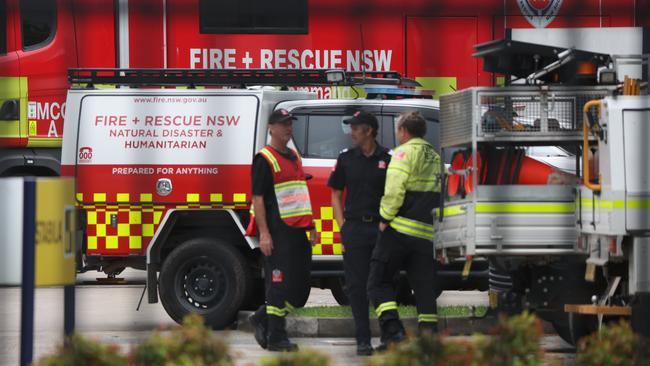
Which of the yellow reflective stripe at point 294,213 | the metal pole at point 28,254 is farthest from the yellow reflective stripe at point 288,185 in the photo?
the metal pole at point 28,254

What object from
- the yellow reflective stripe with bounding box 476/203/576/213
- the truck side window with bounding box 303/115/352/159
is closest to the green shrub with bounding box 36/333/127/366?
the yellow reflective stripe with bounding box 476/203/576/213

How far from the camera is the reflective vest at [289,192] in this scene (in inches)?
311

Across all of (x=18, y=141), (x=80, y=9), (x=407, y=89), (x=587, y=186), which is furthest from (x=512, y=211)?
(x=18, y=141)

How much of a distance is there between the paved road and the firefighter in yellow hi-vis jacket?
0.41 meters

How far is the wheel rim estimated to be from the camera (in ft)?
32.7

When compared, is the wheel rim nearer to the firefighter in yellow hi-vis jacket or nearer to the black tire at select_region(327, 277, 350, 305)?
the black tire at select_region(327, 277, 350, 305)

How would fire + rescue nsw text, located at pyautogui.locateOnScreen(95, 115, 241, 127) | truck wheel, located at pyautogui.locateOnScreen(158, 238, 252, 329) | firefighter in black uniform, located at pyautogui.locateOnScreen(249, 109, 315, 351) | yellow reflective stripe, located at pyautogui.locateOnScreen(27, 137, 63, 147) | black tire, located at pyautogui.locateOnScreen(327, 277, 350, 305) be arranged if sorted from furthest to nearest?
1. yellow reflective stripe, located at pyautogui.locateOnScreen(27, 137, 63, 147)
2. black tire, located at pyautogui.locateOnScreen(327, 277, 350, 305)
3. truck wheel, located at pyautogui.locateOnScreen(158, 238, 252, 329)
4. fire + rescue nsw text, located at pyautogui.locateOnScreen(95, 115, 241, 127)
5. firefighter in black uniform, located at pyautogui.locateOnScreen(249, 109, 315, 351)

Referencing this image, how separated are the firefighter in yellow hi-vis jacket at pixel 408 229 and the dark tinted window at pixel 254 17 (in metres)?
1.47

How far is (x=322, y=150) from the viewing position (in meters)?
10.1

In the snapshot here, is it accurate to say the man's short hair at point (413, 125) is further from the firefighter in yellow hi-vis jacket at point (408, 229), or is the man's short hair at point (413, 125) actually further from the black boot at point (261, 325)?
the black boot at point (261, 325)

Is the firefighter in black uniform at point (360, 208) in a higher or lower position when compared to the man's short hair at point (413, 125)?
lower

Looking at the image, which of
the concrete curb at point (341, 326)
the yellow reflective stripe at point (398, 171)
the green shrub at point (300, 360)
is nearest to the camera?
the green shrub at point (300, 360)

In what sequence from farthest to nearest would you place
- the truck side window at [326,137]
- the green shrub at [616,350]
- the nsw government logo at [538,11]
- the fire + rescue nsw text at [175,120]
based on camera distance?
the truck side window at [326,137], the fire + rescue nsw text at [175,120], the green shrub at [616,350], the nsw government logo at [538,11]

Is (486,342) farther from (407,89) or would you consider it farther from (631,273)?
(407,89)
